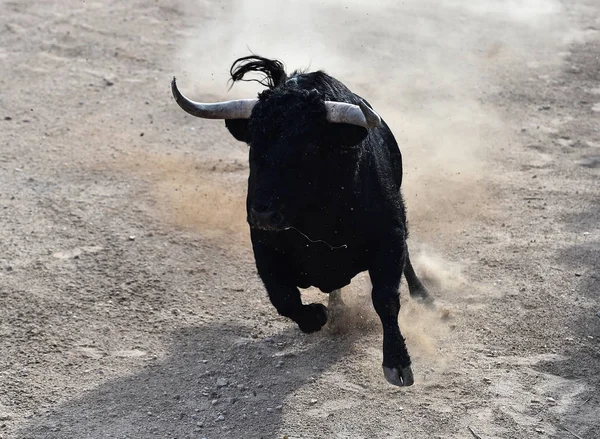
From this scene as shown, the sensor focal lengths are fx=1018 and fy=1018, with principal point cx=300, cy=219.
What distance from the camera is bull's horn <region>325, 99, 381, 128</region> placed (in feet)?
20.5

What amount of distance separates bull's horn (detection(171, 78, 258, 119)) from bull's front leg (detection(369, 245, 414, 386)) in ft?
4.34

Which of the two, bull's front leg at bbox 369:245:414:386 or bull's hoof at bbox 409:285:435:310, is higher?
bull's front leg at bbox 369:245:414:386

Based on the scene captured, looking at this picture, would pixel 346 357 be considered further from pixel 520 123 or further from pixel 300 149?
pixel 520 123

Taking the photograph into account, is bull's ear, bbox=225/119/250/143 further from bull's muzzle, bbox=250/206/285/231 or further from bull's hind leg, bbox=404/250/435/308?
bull's hind leg, bbox=404/250/435/308

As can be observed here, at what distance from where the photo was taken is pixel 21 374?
23.3 feet

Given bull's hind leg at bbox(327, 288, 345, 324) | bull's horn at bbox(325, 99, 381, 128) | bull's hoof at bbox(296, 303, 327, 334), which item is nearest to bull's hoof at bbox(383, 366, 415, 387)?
bull's hoof at bbox(296, 303, 327, 334)

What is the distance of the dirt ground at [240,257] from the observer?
264 inches

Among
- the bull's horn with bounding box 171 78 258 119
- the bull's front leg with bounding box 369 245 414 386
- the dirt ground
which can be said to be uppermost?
the bull's horn with bounding box 171 78 258 119

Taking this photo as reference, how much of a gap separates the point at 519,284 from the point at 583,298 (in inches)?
21.6

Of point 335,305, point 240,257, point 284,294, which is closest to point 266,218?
point 284,294

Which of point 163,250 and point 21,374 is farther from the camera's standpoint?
point 163,250

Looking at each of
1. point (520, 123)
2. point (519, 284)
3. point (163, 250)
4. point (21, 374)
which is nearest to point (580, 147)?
point (520, 123)

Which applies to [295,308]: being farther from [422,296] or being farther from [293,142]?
[422,296]

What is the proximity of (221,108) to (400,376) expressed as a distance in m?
2.13
